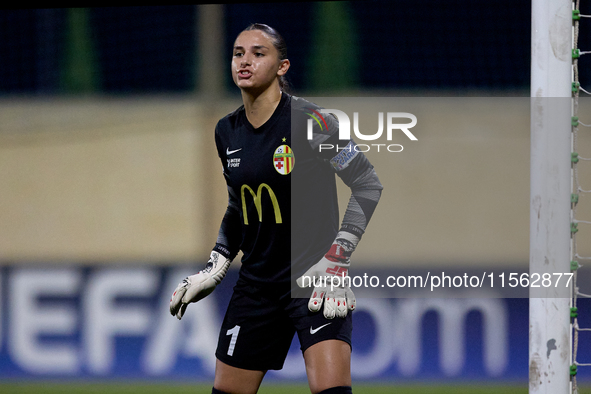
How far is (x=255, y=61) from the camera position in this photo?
245 centimetres

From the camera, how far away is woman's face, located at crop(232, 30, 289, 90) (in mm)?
2445

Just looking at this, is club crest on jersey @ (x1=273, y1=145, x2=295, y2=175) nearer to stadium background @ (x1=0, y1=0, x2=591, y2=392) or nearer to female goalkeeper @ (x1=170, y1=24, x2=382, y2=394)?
female goalkeeper @ (x1=170, y1=24, x2=382, y2=394)

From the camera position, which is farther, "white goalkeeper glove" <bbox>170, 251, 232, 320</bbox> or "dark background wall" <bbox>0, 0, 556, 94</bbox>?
"dark background wall" <bbox>0, 0, 556, 94</bbox>

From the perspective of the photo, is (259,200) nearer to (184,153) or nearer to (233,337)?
(233,337)

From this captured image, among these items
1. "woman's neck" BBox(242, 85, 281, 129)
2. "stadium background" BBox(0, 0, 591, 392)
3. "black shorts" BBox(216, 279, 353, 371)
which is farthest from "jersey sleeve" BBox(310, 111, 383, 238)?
"stadium background" BBox(0, 0, 591, 392)

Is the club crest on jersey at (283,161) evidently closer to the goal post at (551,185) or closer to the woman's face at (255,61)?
the woman's face at (255,61)

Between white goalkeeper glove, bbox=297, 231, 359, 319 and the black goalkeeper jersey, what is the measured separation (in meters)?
0.06

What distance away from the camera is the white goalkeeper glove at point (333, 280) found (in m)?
2.21

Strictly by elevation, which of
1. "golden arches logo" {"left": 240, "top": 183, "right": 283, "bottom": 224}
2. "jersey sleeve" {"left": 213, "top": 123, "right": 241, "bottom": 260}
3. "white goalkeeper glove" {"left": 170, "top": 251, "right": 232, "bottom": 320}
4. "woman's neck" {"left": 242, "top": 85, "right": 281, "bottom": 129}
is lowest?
"white goalkeeper glove" {"left": 170, "top": 251, "right": 232, "bottom": 320}

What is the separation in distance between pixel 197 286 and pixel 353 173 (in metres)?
0.80

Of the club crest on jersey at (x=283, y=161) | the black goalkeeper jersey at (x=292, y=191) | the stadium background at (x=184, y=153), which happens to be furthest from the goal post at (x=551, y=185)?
the stadium background at (x=184, y=153)

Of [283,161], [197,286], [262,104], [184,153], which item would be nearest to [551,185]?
[283,161]

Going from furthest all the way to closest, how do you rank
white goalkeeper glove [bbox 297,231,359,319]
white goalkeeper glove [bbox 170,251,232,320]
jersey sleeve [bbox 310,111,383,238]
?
white goalkeeper glove [bbox 170,251,232,320] → jersey sleeve [bbox 310,111,383,238] → white goalkeeper glove [bbox 297,231,359,319]

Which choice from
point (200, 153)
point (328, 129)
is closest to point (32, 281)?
point (200, 153)
